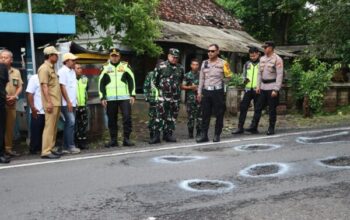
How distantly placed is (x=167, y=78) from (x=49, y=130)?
2.57 m

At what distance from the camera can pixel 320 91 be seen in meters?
14.5

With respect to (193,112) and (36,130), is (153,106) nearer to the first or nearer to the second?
(193,112)

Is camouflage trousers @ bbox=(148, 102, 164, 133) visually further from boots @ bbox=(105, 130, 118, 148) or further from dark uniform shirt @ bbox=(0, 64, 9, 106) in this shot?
dark uniform shirt @ bbox=(0, 64, 9, 106)

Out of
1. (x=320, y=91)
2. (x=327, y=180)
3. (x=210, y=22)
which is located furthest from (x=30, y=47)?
(x=210, y=22)

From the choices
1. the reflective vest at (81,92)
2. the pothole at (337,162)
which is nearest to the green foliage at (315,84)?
the pothole at (337,162)

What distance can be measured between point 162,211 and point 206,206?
47 centimetres

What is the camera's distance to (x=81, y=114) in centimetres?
936

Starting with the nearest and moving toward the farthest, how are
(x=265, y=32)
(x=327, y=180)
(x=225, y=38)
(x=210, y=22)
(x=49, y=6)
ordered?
(x=327, y=180) → (x=49, y=6) → (x=225, y=38) → (x=210, y=22) → (x=265, y=32)

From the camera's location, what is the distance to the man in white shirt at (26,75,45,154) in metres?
8.45

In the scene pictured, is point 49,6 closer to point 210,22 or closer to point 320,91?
point 320,91

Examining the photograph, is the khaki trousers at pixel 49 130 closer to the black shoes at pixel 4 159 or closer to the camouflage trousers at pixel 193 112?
the black shoes at pixel 4 159

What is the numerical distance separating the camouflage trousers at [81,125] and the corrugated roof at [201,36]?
7.46m

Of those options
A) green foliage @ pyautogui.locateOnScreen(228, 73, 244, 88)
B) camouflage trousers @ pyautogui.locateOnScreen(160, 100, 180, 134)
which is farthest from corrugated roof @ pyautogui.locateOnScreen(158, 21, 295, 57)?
camouflage trousers @ pyautogui.locateOnScreen(160, 100, 180, 134)

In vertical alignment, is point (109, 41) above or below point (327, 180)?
above
